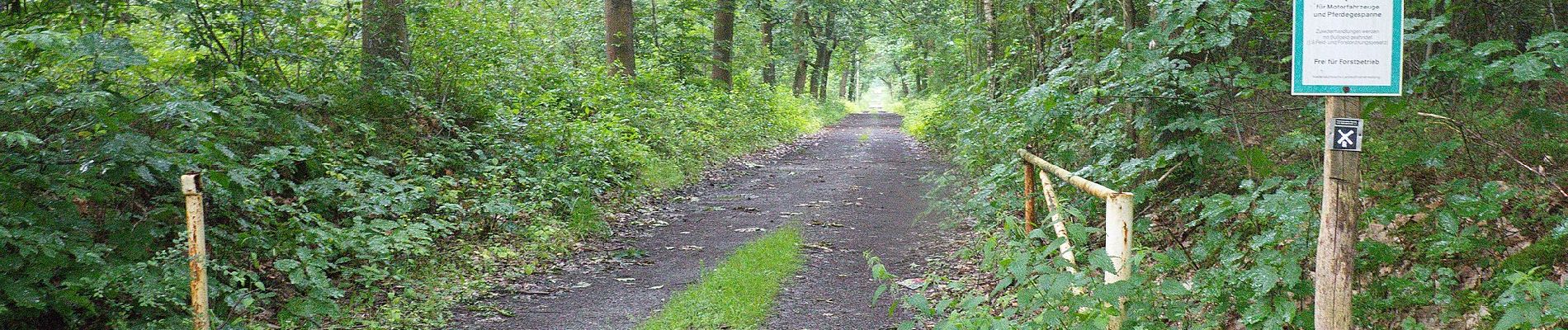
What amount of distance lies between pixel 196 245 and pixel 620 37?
1173cm

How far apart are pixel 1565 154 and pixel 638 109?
37.0ft

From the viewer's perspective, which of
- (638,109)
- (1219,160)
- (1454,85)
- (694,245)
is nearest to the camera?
(1454,85)

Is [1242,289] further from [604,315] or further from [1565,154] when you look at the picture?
[604,315]

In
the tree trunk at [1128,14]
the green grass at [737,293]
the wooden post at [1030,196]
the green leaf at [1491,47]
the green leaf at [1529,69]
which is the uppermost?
the tree trunk at [1128,14]

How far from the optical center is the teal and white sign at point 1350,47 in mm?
3027

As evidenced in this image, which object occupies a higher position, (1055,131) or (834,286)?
(1055,131)

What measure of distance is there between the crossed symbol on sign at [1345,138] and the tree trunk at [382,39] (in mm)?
8127

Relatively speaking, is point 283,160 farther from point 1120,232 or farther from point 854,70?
point 854,70

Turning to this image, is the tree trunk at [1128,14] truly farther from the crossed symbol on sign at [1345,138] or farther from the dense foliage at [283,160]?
the dense foliage at [283,160]

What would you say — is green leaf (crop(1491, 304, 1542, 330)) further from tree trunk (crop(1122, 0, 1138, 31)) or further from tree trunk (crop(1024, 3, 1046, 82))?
tree trunk (crop(1024, 3, 1046, 82))

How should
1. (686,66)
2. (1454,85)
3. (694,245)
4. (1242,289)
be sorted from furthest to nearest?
(686,66) < (694,245) < (1454,85) < (1242,289)

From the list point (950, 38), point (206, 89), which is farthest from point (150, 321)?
point (950, 38)

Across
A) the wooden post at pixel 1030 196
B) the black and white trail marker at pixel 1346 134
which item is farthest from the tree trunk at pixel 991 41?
the black and white trail marker at pixel 1346 134

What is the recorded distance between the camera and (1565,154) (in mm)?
4961
